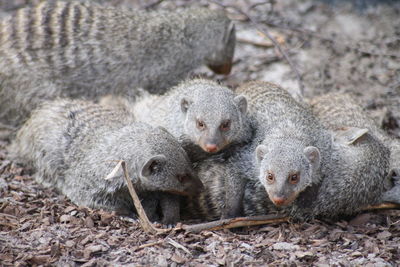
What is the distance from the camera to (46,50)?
531 cm

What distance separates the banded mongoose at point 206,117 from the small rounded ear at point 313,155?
573 millimetres

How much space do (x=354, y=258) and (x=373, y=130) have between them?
5.32ft

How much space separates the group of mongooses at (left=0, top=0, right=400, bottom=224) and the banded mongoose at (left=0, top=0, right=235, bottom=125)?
0.01 m

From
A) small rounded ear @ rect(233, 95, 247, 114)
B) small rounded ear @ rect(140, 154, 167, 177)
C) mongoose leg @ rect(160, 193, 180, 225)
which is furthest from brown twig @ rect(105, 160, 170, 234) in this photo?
small rounded ear @ rect(233, 95, 247, 114)

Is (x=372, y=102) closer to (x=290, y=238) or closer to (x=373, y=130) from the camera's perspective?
(x=373, y=130)

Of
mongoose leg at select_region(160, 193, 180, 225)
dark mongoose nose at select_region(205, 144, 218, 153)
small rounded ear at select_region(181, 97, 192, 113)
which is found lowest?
mongoose leg at select_region(160, 193, 180, 225)

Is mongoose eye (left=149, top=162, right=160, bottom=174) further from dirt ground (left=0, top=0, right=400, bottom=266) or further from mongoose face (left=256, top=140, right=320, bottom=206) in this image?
mongoose face (left=256, top=140, right=320, bottom=206)

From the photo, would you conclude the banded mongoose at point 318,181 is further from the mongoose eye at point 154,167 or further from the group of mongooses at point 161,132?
the mongoose eye at point 154,167

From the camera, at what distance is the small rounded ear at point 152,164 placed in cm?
386

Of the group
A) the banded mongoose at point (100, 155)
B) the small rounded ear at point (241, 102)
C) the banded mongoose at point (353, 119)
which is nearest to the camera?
the banded mongoose at point (100, 155)

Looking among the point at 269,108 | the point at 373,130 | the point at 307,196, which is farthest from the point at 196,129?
the point at 373,130

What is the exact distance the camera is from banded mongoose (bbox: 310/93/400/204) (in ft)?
14.8

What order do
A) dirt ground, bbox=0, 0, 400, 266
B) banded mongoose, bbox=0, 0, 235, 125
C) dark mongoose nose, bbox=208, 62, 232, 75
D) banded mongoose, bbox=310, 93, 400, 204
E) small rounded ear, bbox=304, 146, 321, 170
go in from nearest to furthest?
1. dirt ground, bbox=0, 0, 400, 266
2. small rounded ear, bbox=304, 146, 321, 170
3. banded mongoose, bbox=310, 93, 400, 204
4. banded mongoose, bbox=0, 0, 235, 125
5. dark mongoose nose, bbox=208, 62, 232, 75

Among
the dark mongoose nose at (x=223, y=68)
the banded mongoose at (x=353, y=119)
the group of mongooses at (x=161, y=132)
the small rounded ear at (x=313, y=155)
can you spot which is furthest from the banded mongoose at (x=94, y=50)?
the small rounded ear at (x=313, y=155)
